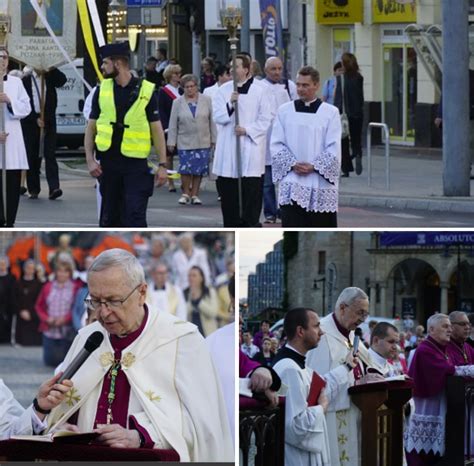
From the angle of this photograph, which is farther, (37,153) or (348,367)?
(37,153)

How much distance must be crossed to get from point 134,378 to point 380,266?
7.17 ft

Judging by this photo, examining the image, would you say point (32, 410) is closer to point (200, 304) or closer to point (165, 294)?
point (165, 294)

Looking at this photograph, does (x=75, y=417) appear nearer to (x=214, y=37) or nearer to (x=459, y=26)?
(x=459, y=26)

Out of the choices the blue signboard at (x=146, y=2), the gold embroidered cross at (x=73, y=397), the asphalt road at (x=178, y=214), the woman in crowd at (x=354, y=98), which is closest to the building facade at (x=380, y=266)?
the gold embroidered cross at (x=73, y=397)

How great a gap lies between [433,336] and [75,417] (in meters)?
3.50

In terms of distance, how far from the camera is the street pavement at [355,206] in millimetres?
21031

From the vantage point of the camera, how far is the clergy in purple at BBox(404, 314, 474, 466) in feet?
34.7

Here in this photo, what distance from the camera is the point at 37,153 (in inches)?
920

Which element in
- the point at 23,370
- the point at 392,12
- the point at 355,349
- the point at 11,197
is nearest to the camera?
the point at 23,370

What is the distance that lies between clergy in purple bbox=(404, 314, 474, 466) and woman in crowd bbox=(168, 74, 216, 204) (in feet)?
42.4

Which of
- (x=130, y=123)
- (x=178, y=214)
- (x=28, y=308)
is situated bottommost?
(x=178, y=214)

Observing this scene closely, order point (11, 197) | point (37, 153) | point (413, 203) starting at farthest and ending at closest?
point (413, 203)
point (37, 153)
point (11, 197)

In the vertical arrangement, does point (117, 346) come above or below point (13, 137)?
below

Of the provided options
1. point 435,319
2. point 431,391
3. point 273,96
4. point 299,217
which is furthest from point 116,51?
point 273,96
